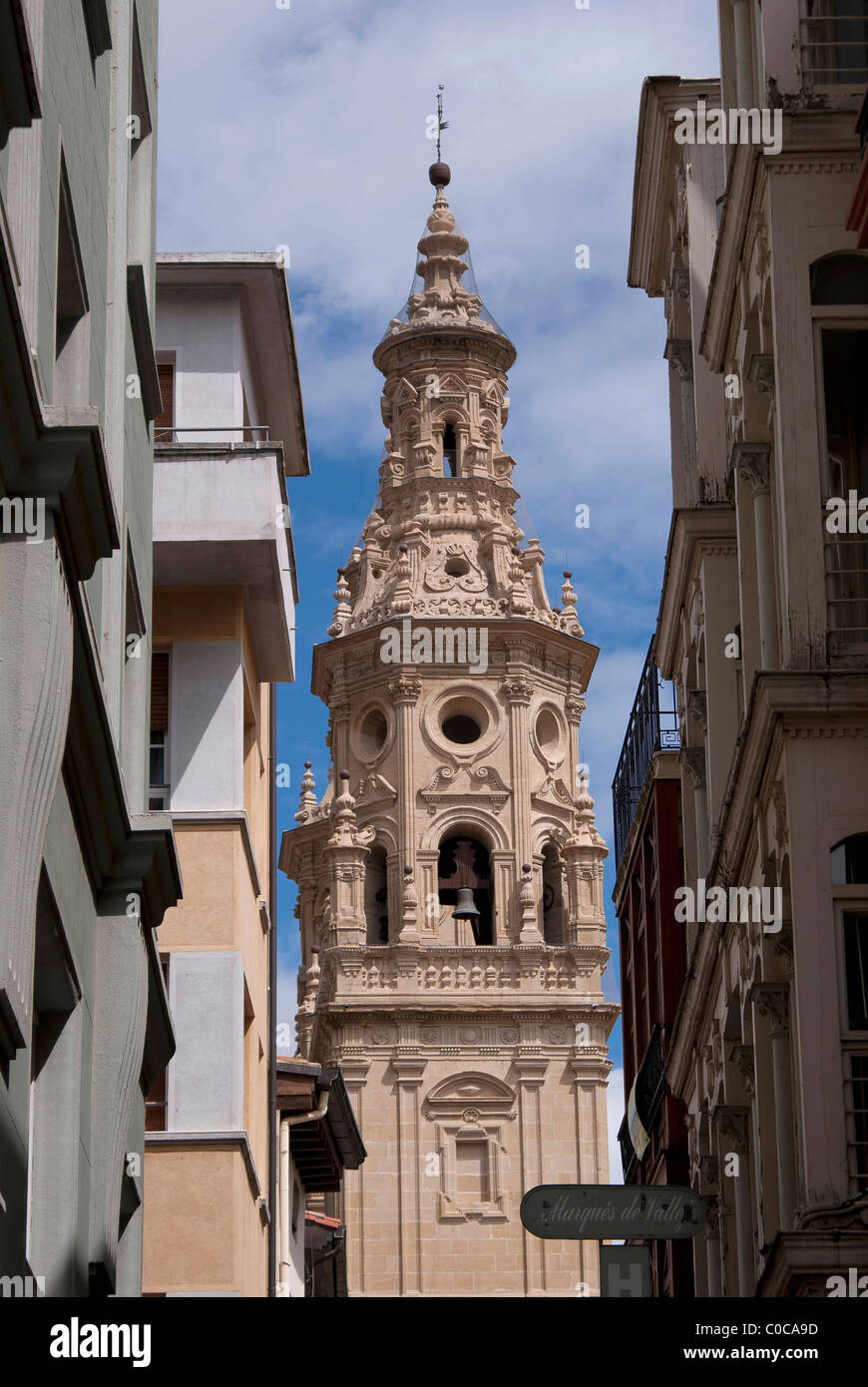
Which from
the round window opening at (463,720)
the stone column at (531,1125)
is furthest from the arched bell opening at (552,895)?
the round window opening at (463,720)

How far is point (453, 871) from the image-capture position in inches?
3477

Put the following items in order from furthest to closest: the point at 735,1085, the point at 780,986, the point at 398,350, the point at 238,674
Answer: the point at 398,350 < the point at 238,674 < the point at 735,1085 < the point at 780,986

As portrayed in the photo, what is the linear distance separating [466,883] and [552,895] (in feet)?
10.0

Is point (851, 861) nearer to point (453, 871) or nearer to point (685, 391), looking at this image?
point (685, 391)

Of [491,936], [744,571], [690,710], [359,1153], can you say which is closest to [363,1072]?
[491,936]

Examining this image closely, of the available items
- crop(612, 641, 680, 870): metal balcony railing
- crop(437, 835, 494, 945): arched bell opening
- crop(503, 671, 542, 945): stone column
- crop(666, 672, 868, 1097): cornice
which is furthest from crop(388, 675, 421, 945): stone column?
crop(666, 672, 868, 1097): cornice

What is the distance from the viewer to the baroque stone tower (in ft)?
276

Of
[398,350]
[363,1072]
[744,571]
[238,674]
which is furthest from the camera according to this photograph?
[398,350]

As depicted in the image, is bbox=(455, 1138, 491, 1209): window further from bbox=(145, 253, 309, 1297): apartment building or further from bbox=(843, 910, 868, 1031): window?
bbox=(843, 910, 868, 1031): window

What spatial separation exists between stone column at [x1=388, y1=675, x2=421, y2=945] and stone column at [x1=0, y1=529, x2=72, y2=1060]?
72068 millimetres

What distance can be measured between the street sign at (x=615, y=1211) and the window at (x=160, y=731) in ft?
43.6
